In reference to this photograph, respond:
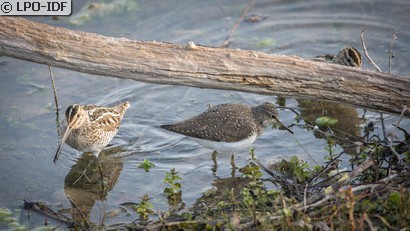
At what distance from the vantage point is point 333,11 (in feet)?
44.9

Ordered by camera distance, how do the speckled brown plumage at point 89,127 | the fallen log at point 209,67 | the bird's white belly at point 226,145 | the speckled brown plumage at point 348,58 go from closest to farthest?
the fallen log at point 209,67
the bird's white belly at point 226,145
the speckled brown plumage at point 89,127
the speckled brown plumage at point 348,58

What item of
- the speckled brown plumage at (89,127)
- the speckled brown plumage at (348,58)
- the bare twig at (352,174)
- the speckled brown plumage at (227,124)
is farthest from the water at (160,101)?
the bare twig at (352,174)

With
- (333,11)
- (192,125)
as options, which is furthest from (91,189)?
(333,11)

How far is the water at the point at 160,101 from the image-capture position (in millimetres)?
9344

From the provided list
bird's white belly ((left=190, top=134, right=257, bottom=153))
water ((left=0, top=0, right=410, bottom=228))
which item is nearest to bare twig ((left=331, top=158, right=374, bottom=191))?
water ((left=0, top=0, right=410, bottom=228))

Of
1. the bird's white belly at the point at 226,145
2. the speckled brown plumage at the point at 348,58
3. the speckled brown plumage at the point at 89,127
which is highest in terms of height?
the speckled brown plumage at the point at 348,58

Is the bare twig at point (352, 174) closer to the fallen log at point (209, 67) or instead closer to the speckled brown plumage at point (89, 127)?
the fallen log at point (209, 67)

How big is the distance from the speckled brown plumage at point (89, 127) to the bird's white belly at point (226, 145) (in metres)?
1.38

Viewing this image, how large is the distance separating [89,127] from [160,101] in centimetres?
206

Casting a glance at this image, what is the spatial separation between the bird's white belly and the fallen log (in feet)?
3.27

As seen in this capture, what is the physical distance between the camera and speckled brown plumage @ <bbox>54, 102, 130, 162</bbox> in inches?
371

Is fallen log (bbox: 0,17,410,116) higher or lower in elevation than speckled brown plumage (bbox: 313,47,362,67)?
lower

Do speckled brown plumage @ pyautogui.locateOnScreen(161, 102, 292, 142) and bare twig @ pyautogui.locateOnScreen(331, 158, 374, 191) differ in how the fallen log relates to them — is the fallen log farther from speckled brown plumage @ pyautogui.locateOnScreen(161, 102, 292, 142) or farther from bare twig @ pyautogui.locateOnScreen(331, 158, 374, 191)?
bare twig @ pyautogui.locateOnScreen(331, 158, 374, 191)

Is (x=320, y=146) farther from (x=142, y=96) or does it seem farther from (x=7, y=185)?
(x=7, y=185)
